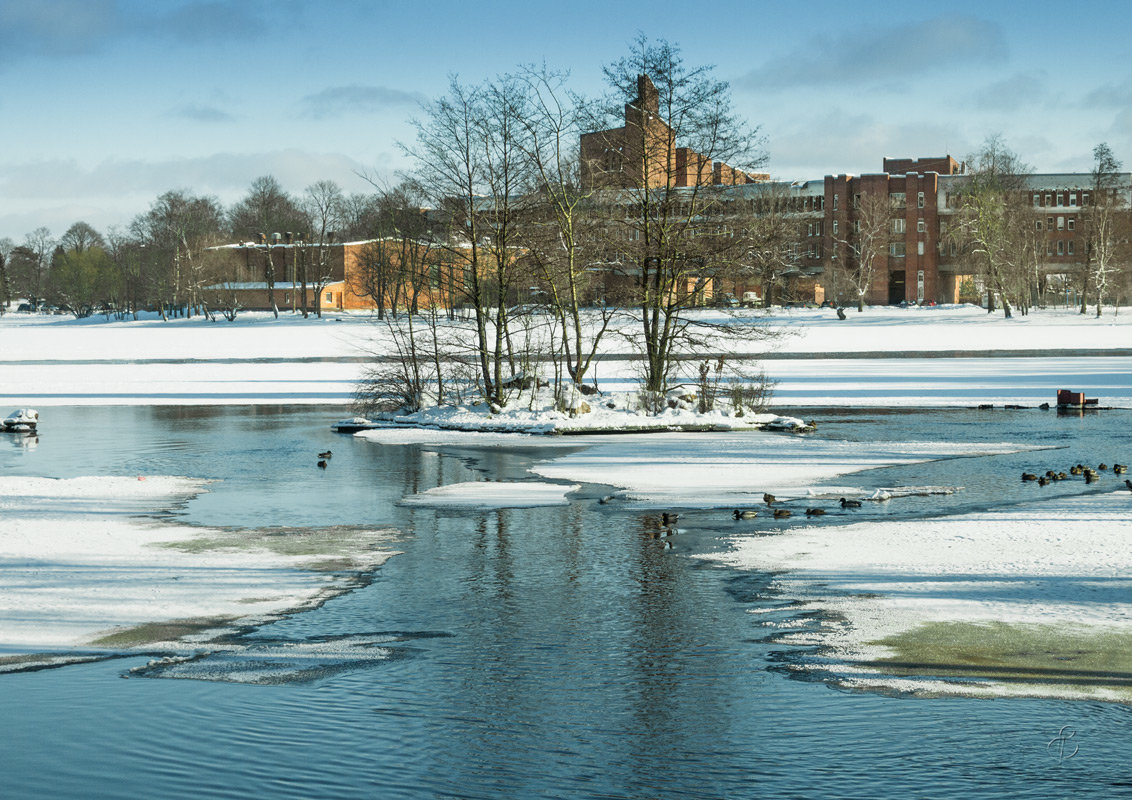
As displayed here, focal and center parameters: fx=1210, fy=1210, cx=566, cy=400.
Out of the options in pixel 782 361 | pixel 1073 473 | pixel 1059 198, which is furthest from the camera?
pixel 1059 198

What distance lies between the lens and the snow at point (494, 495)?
58.2 ft

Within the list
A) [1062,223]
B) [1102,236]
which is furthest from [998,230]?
[1062,223]

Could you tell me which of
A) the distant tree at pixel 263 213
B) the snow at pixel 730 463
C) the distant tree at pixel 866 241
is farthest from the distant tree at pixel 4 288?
the snow at pixel 730 463

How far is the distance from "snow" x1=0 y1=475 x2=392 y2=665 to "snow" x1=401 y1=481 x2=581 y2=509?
265 centimetres

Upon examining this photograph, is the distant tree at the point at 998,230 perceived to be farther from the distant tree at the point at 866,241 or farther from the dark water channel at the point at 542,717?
the dark water channel at the point at 542,717

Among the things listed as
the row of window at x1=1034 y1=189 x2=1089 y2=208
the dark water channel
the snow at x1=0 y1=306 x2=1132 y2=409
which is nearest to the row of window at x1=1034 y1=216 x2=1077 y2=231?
the row of window at x1=1034 y1=189 x2=1089 y2=208

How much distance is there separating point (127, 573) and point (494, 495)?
22.1ft

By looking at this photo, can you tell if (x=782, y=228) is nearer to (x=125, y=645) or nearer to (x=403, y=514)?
(x=403, y=514)

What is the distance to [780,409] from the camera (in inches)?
1339

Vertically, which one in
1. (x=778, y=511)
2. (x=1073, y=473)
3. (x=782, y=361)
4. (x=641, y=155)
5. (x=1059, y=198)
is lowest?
(x=778, y=511)

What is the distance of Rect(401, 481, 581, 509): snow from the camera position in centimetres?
1775

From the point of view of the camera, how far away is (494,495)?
60.6 feet

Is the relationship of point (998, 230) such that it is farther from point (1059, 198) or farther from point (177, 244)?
point (177, 244)

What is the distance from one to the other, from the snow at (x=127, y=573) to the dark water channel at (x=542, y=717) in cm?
71
